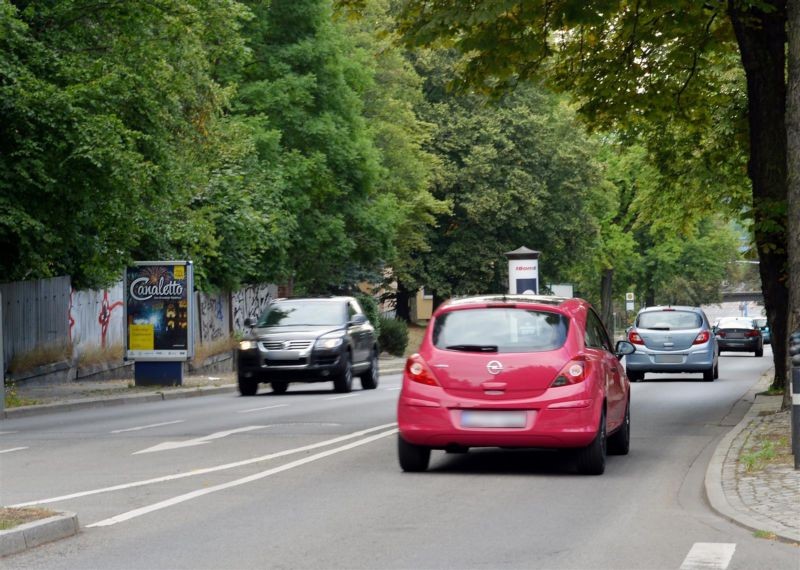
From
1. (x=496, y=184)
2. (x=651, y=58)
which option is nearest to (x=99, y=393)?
(x=651, y=58)

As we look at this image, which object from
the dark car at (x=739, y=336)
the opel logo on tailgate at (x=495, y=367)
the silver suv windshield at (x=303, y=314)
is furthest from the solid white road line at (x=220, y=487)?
the dark car at (x=739, y=336)

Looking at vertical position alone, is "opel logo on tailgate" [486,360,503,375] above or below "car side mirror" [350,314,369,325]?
below

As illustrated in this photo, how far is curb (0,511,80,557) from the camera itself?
8.29 meters

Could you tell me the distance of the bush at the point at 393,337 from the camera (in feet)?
179

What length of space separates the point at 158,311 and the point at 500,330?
59.8ft

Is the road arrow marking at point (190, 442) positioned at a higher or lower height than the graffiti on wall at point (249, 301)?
lower

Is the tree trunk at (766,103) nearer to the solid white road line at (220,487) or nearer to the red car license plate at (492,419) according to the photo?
the solid white road line at (220,487)

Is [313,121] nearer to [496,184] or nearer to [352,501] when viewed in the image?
[496,184]

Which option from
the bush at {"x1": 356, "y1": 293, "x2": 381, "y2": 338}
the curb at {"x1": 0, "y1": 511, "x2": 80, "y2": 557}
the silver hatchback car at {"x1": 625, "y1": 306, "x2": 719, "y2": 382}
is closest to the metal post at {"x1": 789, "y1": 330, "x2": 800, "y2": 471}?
the curb at {"x1": 0, "y1": 511, "x2": 80, "y2": 557}

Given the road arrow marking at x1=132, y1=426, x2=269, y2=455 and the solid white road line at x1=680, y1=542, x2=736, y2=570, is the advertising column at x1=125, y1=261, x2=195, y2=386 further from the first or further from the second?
the solid white road line at x1=680, y1=542, x2=736, y2=570

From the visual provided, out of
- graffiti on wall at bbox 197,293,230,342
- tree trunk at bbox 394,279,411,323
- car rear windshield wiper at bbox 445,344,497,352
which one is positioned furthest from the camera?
tree trunk at bbox 394,279,411,323

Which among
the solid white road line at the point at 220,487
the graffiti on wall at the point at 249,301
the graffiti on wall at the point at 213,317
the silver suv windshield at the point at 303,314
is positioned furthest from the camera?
the graffiti on wall at the point at 249,301

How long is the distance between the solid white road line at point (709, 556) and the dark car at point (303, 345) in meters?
18.7

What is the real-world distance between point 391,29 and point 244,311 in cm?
2738
